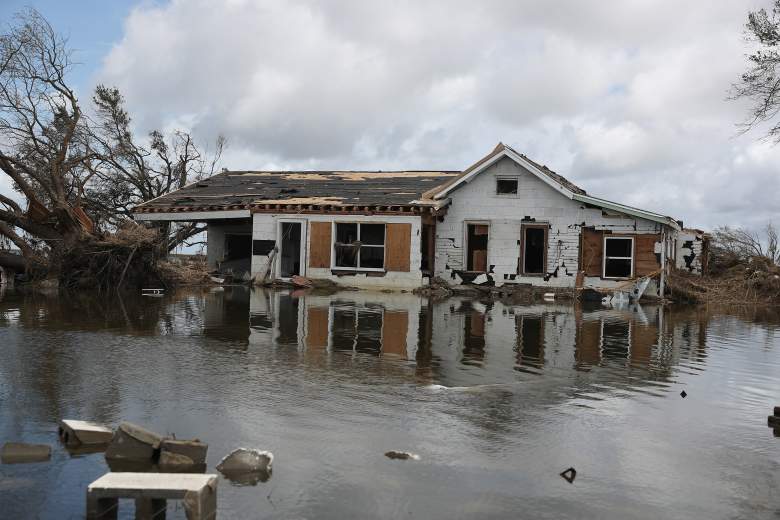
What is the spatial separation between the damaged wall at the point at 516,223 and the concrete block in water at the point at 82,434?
63.8ft

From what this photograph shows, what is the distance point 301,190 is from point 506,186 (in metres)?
7.92

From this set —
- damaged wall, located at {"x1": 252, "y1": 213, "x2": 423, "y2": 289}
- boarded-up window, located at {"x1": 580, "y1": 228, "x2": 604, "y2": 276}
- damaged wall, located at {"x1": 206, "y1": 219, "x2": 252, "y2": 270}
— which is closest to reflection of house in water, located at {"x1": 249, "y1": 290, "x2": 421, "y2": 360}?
damaged wall, located at {"x1": 252, "y1": 213, "x2": 423, "y2": 289}

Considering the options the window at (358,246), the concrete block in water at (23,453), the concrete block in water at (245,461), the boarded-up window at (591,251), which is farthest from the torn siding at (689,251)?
the concrete block in water at (23,453)

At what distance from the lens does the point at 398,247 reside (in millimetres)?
23016

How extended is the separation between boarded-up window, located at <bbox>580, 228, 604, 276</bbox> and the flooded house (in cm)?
3

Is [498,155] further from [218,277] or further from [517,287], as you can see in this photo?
[218,277]

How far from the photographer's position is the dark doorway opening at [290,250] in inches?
987

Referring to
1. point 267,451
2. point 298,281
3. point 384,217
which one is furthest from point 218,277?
point 267,451

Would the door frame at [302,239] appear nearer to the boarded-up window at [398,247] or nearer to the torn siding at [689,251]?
the boarded-up window at [398,247]

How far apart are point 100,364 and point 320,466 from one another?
4059 millimetres

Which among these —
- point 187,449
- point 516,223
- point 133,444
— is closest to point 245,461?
point 187,449

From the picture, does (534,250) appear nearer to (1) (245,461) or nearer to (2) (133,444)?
(1) (245,461)

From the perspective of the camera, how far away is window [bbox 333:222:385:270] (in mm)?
23766

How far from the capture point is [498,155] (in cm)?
2297
